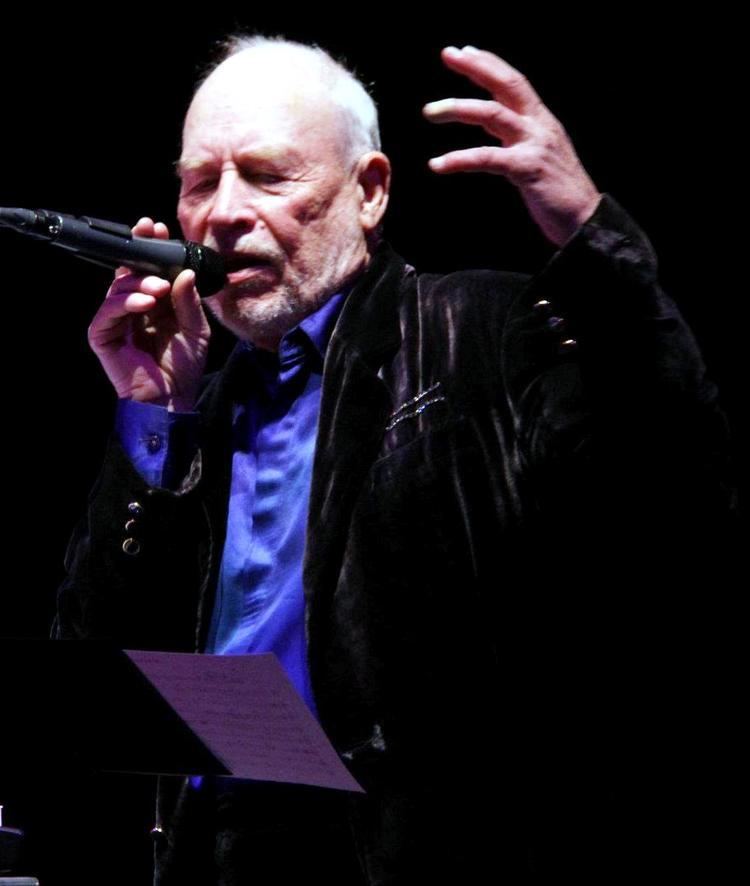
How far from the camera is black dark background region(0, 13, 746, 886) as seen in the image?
2.40m

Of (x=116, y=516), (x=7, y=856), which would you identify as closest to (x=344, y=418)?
(x=116, y=516)

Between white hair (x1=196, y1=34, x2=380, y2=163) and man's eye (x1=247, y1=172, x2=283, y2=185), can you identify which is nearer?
man's eye (x1=247, y1=172, x2=283, y2=185)

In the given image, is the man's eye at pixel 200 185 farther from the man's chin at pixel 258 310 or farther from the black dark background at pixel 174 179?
the black dark background at pixel 174 179

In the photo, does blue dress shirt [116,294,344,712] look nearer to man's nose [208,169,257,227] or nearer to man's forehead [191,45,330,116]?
man's nose [208,169,257,227]

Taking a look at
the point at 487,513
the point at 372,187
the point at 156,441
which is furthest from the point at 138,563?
the point at 372,187

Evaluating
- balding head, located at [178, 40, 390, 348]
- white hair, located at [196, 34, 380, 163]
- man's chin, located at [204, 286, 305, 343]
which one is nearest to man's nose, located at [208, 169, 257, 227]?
balding head, located at [178, 40, 390, 348]

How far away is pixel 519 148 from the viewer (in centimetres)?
143

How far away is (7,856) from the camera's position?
1.44m

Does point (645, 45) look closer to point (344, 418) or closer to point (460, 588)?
point (344, 418)

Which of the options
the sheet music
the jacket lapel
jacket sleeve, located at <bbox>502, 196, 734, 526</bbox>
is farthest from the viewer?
the jacket lapel

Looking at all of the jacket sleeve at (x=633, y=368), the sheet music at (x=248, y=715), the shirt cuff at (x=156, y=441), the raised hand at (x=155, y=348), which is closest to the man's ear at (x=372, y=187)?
the raised hand at (x=155, y=348)

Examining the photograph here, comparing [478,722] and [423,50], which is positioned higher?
[423,50]

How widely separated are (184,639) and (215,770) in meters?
0.53

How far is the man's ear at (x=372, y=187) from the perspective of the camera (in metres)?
2.17
